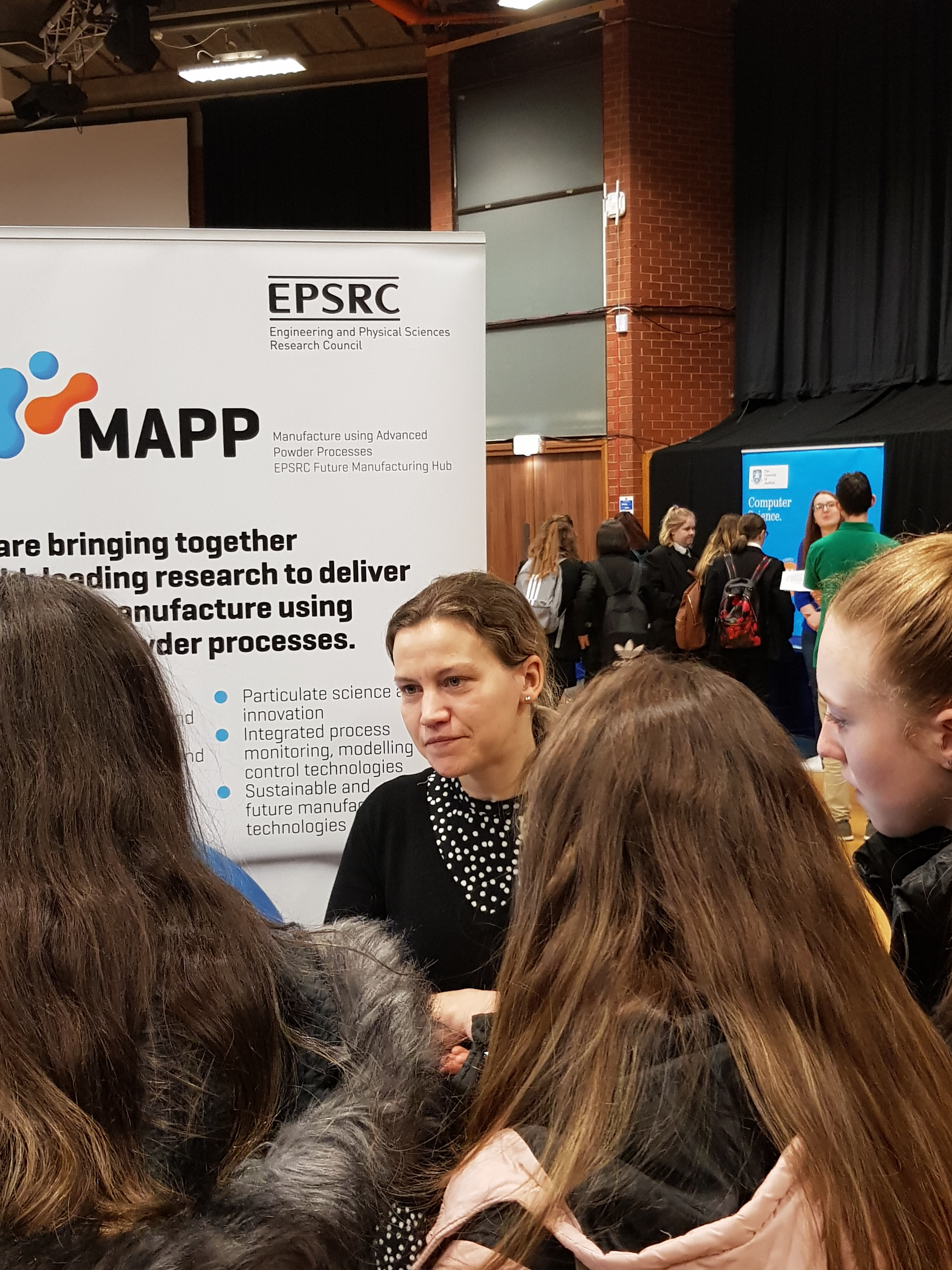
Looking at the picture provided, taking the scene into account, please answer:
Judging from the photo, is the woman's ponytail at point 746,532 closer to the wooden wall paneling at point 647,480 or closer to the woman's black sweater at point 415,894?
the wooden wall paneling at point 647,480

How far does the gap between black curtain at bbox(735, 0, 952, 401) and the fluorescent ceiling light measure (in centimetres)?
403

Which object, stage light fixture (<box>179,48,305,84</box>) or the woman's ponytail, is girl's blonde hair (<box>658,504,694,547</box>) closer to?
the woman's ponytail

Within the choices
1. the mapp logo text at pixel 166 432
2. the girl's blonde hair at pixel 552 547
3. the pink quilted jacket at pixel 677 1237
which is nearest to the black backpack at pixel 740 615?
the girl's blonde hair at pixel 552 547

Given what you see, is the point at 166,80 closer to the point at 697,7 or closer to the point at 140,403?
the point at 697,7

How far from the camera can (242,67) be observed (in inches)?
400

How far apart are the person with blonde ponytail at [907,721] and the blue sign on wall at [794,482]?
6945mm

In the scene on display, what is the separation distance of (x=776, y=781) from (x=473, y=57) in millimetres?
10116

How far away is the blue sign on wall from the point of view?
814 cm

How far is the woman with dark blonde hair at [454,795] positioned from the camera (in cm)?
157

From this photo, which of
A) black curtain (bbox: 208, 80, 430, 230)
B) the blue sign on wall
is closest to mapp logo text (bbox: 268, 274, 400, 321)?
the blue sign on wall

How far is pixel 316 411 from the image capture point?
229 cm

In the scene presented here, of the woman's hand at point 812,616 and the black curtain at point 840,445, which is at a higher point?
the black curtain at point 840,445

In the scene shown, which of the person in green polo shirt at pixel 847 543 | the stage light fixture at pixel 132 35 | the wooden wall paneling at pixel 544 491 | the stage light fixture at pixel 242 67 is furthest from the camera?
the stage light fixture at pixel 242 67

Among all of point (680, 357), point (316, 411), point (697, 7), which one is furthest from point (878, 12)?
point (316, 411)
